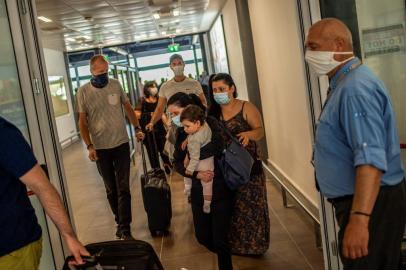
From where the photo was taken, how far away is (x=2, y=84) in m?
2.75

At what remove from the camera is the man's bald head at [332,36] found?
1.99 m

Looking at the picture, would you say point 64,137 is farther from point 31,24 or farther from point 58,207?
point 58,207

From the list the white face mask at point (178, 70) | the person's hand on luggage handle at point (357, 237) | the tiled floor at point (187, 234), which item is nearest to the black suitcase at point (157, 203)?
the tiled floor at point (187, 234)

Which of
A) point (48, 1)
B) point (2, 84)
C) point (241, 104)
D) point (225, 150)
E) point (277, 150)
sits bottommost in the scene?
point (277, 150)

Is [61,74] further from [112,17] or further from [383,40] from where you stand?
[383,40]

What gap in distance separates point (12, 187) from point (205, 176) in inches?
58.7

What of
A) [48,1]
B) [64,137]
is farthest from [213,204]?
[64,137]

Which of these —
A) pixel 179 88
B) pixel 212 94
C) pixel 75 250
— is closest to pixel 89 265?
pixel 75 250

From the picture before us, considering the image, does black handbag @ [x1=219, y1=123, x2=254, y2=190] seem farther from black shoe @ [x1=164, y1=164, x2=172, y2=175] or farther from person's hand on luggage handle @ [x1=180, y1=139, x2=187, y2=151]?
black shoe @ [x1=164, y1=164, x2=172, y2=175]

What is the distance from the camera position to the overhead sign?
301 centimetres

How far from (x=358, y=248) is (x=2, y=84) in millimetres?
2091

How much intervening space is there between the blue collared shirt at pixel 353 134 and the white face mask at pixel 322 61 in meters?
0.04

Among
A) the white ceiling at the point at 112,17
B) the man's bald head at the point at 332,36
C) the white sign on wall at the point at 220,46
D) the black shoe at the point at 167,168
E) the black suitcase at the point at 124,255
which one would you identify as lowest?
the black shoe at the point at 167,168

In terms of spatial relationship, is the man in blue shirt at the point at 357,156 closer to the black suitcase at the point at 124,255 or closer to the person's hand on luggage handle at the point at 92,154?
the black suitcase at the point at 124,255
